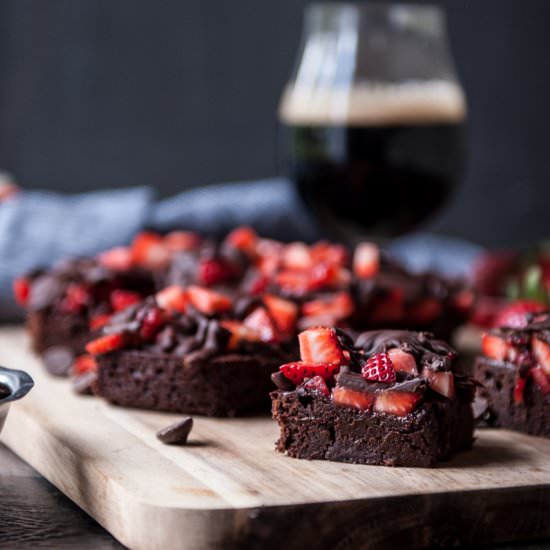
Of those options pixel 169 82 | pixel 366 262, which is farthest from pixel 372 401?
pixel 169 82

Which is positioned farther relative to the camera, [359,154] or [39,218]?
[39,218]

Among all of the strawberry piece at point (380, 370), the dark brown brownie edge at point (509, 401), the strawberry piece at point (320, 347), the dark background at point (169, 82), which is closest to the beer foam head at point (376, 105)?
the dark brown brownie edge at point (509, 401)

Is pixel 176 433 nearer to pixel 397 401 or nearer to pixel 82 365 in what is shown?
pixel 397 401

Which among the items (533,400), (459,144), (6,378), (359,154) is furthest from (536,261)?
(6,378)

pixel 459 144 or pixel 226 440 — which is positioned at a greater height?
pixel 459 144

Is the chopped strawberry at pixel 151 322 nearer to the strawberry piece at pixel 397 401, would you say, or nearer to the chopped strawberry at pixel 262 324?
the chopped strawberry at pixel 262 324

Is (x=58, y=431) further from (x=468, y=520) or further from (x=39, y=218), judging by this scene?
(x=39, y=218)

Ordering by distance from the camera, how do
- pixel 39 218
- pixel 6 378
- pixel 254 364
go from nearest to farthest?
pixel 6 378 < pixel 254 364 < pixel 39 218
